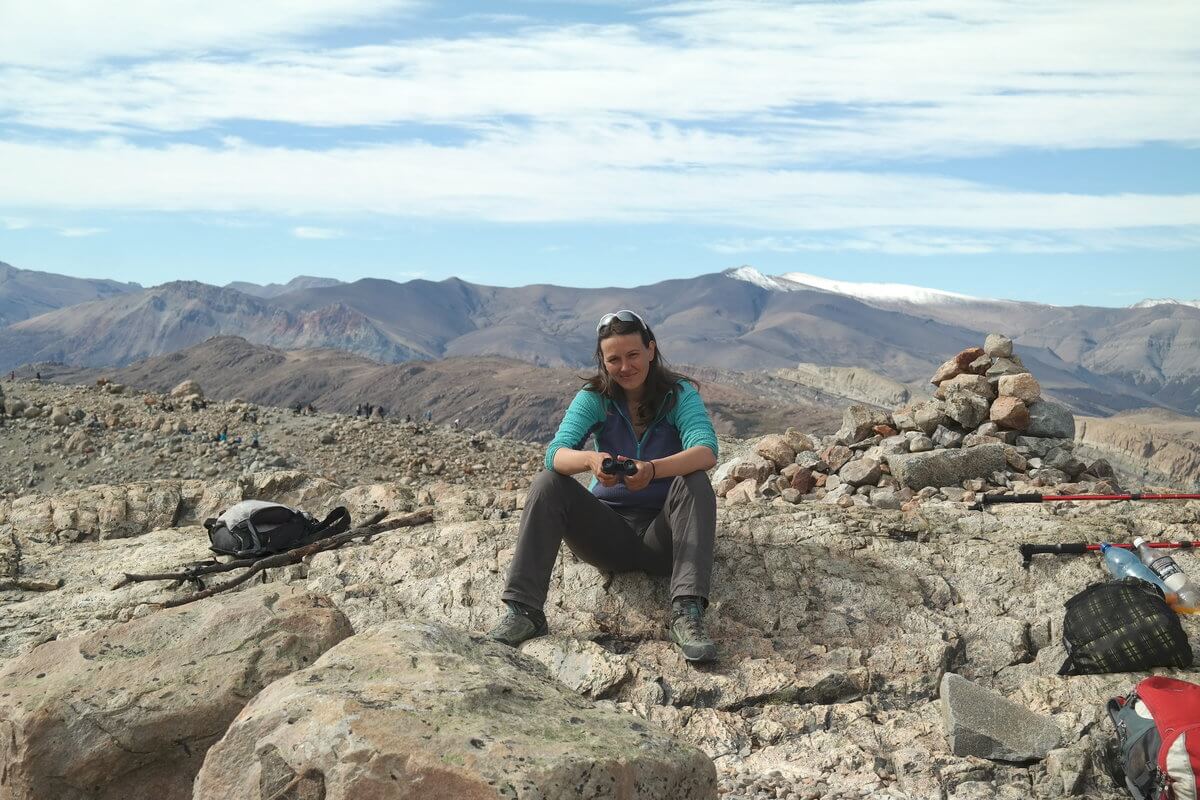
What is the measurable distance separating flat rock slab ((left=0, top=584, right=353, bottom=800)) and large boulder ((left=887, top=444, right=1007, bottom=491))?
20.5 ft

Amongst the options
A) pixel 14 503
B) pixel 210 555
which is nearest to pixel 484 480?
pixel 14 503

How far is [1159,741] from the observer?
402 cm

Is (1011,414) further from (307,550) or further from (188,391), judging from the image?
(188,391)

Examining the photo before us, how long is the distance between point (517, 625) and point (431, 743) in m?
2.69

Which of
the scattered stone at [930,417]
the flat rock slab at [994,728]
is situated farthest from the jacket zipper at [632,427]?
the scattered stone at [930,417]

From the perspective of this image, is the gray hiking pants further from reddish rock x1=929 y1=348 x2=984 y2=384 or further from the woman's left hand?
reddish rock x1=929 y1=348 x2=984 y2=384

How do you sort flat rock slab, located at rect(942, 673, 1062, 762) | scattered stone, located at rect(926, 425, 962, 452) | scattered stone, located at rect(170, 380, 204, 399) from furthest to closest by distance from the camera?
scattered stone, located at rect(170, 380, 204, 399)
scattered stone, located at rect(926, 425, 962, 452)
flat rock slab, located at rect(942, 673, 1062, 762)

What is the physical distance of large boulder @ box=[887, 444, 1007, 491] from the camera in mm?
9148

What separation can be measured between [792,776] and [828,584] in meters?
1.98

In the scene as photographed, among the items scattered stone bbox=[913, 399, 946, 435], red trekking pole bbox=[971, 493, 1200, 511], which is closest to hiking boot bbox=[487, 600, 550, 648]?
red trekking pole bbox=[971, 493, 1200, 511]

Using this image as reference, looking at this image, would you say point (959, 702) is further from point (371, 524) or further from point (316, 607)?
point (371, 524)

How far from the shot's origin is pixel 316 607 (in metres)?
4.73

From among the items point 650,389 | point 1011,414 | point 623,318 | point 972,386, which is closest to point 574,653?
point 650,389

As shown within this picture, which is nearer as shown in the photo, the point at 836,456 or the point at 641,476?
the point at 641,476
